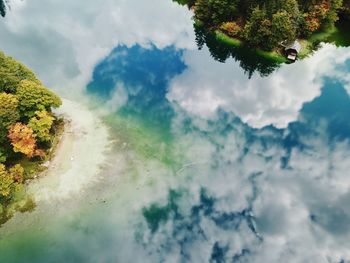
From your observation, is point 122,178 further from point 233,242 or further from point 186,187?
point 233,242

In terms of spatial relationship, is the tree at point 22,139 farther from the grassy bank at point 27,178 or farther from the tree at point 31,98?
the tree at point 31,98

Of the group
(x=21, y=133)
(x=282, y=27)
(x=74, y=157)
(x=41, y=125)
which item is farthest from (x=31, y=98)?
(x=282, y=27)

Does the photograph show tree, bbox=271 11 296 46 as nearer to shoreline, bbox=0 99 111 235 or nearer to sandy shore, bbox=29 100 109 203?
shoreline, bbox=0 99 111 235

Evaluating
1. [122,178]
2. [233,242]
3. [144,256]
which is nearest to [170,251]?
[144,256]

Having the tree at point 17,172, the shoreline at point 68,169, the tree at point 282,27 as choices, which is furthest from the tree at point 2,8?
the tree at point 282,27

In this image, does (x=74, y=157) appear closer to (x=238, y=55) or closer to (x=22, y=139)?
(x=22, y=139)

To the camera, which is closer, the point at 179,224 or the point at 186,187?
the point at 179,224
